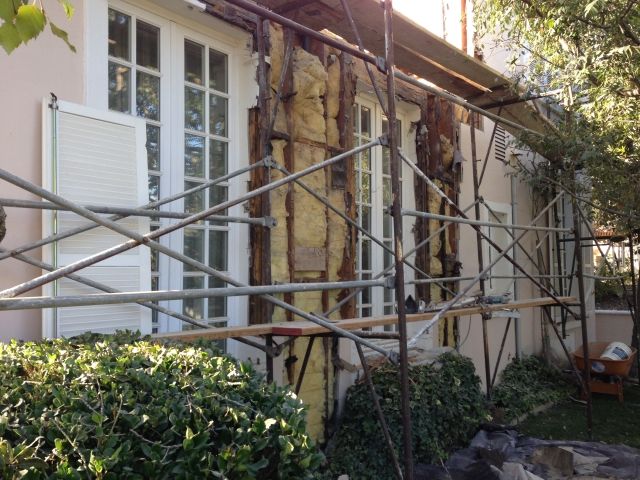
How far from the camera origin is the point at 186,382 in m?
2.23

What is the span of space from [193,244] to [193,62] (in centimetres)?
147

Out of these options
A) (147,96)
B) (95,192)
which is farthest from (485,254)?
(95,192)

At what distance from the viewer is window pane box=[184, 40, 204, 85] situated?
4684 millimetres

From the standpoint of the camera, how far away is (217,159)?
4.86 m

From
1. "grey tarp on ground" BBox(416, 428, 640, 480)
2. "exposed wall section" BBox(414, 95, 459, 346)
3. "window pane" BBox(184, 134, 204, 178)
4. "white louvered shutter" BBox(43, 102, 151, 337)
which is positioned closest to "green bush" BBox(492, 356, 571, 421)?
"exposed wall section" BBox(414, 95, 459, 346)

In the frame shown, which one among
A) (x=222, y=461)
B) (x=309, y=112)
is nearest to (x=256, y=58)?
(x=309, y=112)

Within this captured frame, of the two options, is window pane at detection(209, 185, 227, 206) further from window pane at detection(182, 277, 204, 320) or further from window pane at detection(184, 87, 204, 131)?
window pane at detection(182, 277, 204, 320)

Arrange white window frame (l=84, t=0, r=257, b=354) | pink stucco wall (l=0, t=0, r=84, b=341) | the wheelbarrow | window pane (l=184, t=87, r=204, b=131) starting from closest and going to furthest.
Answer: pink stucco wall (l=0, t=0, r=84, b=341) → white window frame (l=84, t=0, r=257, b=354) → window pane (l=184, t=87, r=204, b=131) → the wheelbarrow

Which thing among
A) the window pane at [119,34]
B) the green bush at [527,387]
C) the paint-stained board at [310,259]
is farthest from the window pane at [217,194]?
the green bush at [527,387]

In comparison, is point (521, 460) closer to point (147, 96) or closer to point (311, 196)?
point (311, 196)

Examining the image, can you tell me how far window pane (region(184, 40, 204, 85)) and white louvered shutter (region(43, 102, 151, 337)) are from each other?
0.96 m

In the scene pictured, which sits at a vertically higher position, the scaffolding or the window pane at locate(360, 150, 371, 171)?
the window pane at locate(360, 150, 371, 171)

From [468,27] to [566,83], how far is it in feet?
9.59

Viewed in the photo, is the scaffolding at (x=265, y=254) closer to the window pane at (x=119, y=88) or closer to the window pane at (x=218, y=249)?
the window pane at (x=218, y=249)
